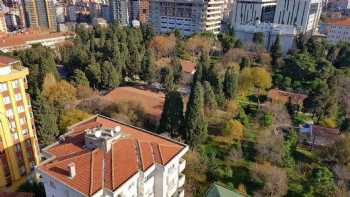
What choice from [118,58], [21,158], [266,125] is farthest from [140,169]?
[118,58]

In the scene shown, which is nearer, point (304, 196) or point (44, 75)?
point (304, 196)

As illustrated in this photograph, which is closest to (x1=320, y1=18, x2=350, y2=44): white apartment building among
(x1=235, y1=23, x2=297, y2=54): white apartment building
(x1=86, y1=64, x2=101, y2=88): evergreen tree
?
(x1=235, y1=23, x2=297, y2=54): white apartment building

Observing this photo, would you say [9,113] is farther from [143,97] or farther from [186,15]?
[186,15]

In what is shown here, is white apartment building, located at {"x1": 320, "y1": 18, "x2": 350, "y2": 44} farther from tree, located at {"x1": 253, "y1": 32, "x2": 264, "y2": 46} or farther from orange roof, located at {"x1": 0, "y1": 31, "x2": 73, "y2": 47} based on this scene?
orange roof, located at {"x1": 0, "y1": 31, "x2": 73, "y2": 47}

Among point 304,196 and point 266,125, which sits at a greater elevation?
point 266,125

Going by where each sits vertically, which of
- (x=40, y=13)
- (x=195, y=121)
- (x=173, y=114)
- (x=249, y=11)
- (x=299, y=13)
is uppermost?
(x=249, y=11)

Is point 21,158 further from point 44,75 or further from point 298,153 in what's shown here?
point 298,153

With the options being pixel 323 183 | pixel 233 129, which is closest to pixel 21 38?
pixel 233 129

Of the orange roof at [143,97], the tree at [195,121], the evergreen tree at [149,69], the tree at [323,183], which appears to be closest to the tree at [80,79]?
the orange roof at [143,97]
